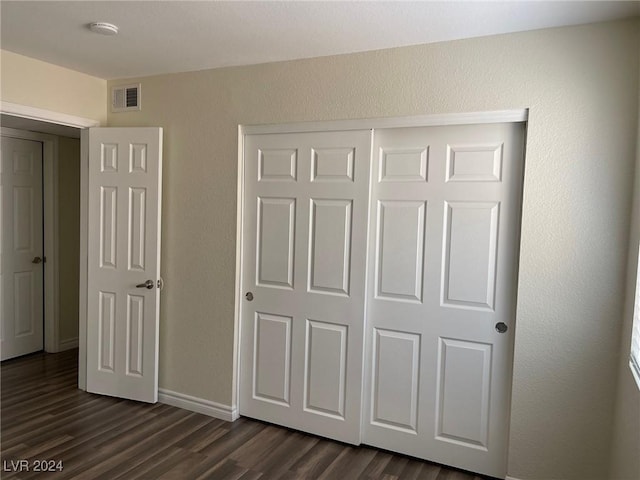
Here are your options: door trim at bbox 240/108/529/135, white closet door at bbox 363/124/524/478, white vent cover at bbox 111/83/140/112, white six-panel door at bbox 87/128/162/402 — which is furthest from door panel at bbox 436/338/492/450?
white vent cover at bbox 111/83/140/112

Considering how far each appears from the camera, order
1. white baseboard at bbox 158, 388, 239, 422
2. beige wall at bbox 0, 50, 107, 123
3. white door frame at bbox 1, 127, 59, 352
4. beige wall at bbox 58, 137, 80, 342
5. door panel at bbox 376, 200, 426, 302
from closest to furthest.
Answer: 1. door panel at bbox 376, 200, 426, 302
2. beige wall at bbox 0, 50, 107, 123
3. white baseboard at bbox 158, 388, 239, 422
4. white door frame at bbox 1, 127, 59, 352
5. beige wall at bbox 58, 137, 80, 342

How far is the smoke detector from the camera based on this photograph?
8.29 ft

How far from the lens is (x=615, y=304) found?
2.33 m

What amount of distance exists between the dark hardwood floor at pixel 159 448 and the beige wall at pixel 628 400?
0.81 metres

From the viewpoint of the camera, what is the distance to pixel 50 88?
3.33 meters

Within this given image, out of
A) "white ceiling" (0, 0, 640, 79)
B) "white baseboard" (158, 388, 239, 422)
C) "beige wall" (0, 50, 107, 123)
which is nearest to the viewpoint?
"white ceiling" (0, 0, 640, 79)

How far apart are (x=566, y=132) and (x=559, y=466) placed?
1.71m

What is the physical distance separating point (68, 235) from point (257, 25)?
3329 mm

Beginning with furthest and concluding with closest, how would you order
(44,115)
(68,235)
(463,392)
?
(68,235) → (44,115) → (463,392)

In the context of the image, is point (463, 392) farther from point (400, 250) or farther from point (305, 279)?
point (305, 279)

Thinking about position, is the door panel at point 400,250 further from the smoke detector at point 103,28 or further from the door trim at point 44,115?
the door trim at point 44,115

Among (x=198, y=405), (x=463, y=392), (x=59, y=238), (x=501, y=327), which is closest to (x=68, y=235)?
(x=59, y=238)

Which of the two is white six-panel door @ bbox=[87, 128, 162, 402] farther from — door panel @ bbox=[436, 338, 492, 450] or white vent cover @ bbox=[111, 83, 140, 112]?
door panel @ bbox=[436, 338, 492, 450]

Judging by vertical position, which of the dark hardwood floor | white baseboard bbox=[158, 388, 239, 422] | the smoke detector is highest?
the smoke detector
